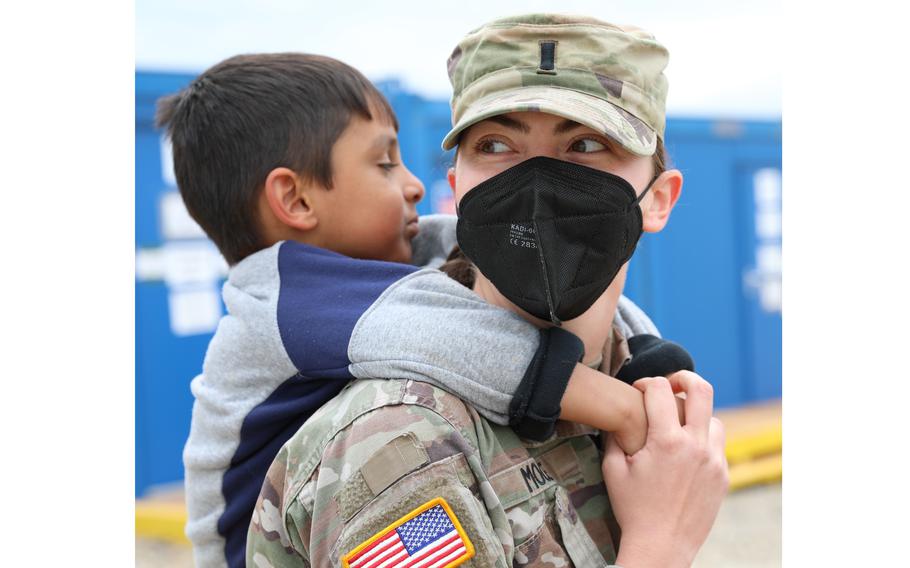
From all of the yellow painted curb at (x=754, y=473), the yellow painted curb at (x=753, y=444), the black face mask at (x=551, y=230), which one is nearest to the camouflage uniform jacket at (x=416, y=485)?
the black face mask at (x=551, y=230)

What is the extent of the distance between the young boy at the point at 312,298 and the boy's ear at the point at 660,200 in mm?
287

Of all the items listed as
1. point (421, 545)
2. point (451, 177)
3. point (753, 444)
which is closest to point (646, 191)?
point (451, 177)

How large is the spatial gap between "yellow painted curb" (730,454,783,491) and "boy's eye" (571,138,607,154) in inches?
222

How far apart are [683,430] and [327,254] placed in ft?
2.58

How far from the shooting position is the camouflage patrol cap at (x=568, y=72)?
4.88 feet

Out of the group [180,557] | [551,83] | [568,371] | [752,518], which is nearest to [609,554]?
[568,371]

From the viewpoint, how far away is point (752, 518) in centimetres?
607

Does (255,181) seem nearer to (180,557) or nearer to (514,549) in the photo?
(514,549)

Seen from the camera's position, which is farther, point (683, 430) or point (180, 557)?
point (180, 557)

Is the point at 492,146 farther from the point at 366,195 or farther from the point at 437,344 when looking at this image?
the point at 366,195

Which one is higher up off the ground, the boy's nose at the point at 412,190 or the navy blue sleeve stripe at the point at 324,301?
the boy's nose at the point at 412,190

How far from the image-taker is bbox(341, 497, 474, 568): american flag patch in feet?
4.43

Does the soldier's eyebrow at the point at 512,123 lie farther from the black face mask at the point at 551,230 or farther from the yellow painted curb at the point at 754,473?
the yellow painted curb at the point at 754,473

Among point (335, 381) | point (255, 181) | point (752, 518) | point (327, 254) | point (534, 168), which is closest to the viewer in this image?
point (534, 168)
